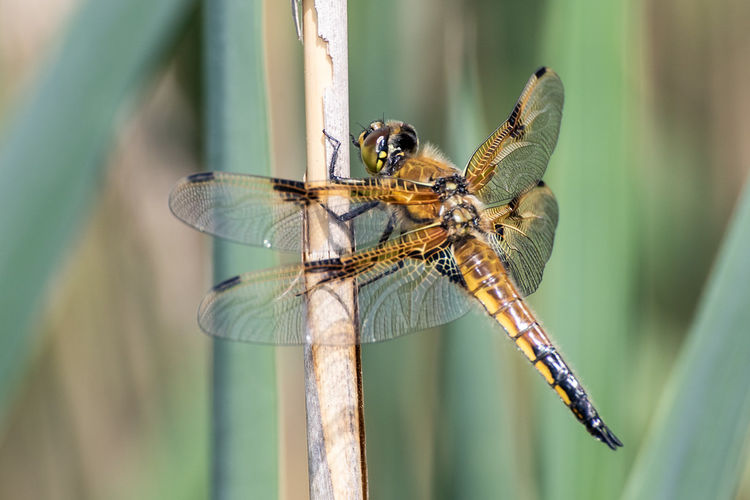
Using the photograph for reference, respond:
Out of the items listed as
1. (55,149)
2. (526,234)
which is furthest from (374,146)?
(55,149)

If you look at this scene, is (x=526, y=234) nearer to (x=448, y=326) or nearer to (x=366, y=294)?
(x=448, y=326)

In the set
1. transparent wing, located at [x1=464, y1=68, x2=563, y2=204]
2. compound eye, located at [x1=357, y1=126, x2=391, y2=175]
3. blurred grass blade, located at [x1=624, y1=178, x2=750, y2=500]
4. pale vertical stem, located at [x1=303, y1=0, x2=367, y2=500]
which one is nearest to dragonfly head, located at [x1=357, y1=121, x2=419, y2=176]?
compound eye, located at [x1=357, y1=126, x2=391, y2=175]

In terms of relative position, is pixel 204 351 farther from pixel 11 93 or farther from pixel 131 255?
pixel 11 93

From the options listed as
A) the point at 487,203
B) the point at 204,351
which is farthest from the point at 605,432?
the point at 204,351

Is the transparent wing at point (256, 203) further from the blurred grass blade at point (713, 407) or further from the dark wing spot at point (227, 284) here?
the blurred grass blade at point (713, 407)

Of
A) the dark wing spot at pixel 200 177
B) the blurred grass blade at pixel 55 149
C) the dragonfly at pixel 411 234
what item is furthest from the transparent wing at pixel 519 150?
the blurred grass blade at pixel 55 149

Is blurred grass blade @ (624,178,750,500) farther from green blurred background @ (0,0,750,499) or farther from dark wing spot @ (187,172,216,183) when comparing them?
dark wing spot @ (187,172,216,183)
